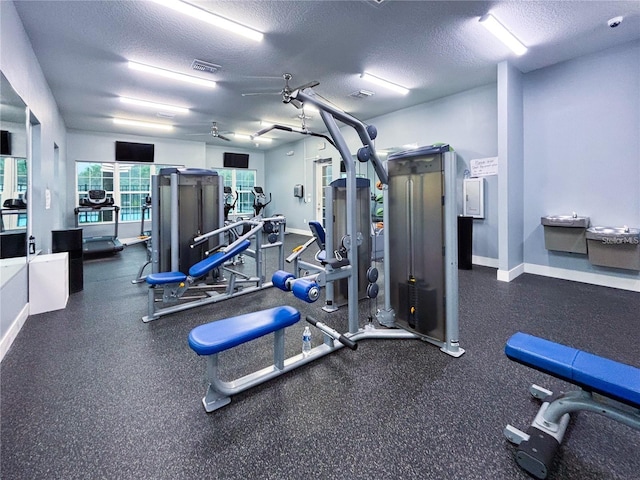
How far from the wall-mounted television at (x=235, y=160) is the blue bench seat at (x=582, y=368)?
10045mm

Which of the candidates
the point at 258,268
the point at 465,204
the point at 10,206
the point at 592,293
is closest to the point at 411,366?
the point at 258,268

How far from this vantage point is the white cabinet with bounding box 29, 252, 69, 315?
3.13m

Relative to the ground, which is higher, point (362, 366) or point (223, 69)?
point (223, 69)

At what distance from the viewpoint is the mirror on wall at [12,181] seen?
8.40 feet

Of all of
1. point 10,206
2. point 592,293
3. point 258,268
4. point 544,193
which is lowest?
point 592,293

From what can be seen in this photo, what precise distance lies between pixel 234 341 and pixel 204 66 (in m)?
4.01

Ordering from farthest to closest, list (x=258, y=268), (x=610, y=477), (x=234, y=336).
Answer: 1. (x=258, y=268)
2. (x=234, y=336)
3. (x=610, y=477)

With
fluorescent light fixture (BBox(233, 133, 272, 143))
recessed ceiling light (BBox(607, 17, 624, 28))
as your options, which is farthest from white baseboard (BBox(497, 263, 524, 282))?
fluorescent light fixture (BBox(233, 133, 272, 143))

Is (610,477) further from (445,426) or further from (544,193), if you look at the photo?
(544,193)

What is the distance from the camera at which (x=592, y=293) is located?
3.74 meters

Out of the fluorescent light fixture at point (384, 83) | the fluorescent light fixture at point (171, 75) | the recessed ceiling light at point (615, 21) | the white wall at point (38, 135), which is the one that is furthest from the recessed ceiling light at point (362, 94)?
the white wall at point (38, 135)

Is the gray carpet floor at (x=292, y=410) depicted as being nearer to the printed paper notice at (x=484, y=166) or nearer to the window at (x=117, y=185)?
the printed paper notice at (x=484, y=166)

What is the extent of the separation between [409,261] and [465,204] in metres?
3.37

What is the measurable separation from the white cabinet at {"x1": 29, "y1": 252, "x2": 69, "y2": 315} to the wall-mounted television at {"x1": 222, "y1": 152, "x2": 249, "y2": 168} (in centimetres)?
738
